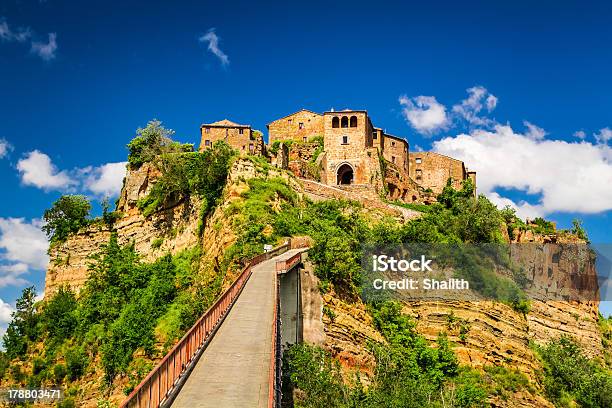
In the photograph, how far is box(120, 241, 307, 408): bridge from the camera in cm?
1134

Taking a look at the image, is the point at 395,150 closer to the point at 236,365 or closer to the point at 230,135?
the point at 230,135

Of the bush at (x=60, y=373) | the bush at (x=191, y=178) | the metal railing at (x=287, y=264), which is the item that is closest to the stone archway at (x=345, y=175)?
the bush at (x=191, y=178)

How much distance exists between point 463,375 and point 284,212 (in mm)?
14507

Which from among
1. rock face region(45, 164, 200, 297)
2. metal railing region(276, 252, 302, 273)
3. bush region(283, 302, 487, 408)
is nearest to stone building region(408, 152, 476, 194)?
rock face region(45, 164, 200, 297)

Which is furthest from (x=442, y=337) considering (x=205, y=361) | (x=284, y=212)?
(x=205, y=361)

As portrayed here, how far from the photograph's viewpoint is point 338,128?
56812 millimetres

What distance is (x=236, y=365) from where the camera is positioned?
13875 millimetres

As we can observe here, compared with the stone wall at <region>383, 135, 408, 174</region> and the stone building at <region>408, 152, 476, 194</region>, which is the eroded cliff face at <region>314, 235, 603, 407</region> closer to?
the stone wall at <region>383, 135, 408, 174</region>

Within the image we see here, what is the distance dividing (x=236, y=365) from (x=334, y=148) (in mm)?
43869

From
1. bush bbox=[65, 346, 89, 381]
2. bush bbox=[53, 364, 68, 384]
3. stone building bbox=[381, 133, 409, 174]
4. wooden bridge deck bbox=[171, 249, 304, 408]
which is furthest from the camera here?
stone building bbox=[381, 133, 409, 174]

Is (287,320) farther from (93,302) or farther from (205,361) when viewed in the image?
(93,302)

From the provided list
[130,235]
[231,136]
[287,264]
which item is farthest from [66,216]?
[287,264]

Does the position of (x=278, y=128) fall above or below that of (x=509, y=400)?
above

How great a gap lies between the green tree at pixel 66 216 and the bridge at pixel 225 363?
30680 millimetres
